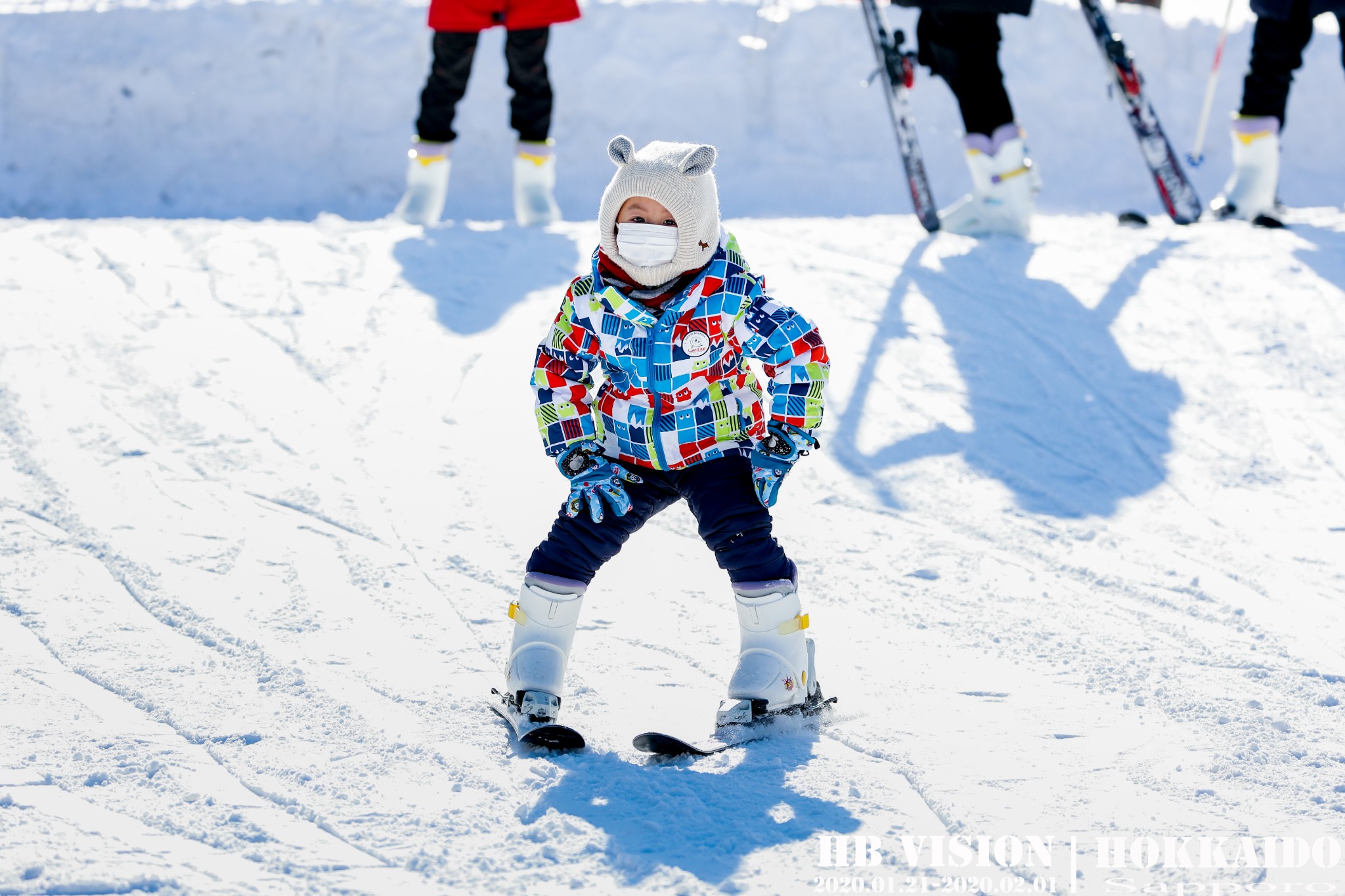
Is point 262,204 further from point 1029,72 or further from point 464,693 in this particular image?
point 464,693

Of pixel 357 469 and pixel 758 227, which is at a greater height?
pixel 758 227

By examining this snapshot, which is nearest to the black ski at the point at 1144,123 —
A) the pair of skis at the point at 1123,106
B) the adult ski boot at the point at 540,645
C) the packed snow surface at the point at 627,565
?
the pair of skis at the point at 1123,106

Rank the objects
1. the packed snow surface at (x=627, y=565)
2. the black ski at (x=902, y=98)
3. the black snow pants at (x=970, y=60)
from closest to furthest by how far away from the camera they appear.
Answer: the packed snow surface at (x=627, y=565), the black snow pants at (x=970, y=60), the black ski at (x=902, y=98)

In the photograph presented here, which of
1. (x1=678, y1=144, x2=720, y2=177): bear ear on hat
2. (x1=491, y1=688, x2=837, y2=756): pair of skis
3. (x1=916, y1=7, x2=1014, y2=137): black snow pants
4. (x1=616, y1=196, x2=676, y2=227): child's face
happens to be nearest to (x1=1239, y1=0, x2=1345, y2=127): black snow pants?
(x1=916, y1=7, x2=1014, y2=137): black snow pants

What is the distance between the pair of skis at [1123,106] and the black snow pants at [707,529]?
4100 mm

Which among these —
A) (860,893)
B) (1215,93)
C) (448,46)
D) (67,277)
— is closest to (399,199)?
(448,46)

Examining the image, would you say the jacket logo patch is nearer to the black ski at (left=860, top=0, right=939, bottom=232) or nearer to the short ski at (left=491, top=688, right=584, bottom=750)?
the short ski at (left=491, top=688, right=584, bottom=750)

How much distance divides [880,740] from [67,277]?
4.00 metres

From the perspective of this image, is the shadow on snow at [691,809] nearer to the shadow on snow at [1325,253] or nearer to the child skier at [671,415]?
the child skier at [671,415]

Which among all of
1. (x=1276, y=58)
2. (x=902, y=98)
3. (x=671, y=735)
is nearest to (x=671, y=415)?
(x=671, y=735)

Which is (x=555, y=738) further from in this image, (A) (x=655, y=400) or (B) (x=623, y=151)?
(B) (x=623, y=151)

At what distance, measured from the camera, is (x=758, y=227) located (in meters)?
6.34

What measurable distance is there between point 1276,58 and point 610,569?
458 cm

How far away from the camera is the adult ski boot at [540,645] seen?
239 cm
